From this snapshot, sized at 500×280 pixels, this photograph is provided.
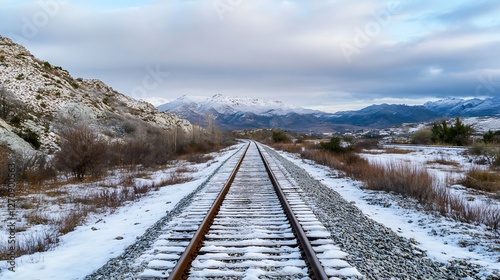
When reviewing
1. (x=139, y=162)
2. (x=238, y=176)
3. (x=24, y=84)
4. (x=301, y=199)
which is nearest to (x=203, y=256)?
(x=301, y=199)

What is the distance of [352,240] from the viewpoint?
5.92 metres

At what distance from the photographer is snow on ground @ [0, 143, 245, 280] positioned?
17.3 feet

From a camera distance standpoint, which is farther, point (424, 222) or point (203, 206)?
point (203, 206)

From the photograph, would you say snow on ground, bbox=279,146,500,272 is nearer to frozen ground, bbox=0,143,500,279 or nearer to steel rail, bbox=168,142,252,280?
frozen ground, bbox=0,143,500,279

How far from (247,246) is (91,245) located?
10.8 ft

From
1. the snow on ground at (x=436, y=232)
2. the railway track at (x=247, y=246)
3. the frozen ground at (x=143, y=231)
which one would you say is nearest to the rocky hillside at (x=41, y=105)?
the frozen ground at (x=143, y=231)

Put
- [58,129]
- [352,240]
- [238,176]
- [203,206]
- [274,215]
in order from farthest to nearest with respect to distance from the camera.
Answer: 1. [58,129]
2. [238,176]
3. [203,206]
4. [274,215]
5. [352,240]

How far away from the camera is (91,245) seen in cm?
675

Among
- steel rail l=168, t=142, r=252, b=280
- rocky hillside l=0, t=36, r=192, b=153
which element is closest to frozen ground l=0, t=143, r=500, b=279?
steel rail l=168, t=142, r=252, b=280

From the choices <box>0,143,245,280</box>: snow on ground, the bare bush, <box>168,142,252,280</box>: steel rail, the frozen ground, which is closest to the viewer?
<box>168,142,252,280</box>: steel rail

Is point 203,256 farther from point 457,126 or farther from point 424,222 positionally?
point 457,126

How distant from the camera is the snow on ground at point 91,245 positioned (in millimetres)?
5277

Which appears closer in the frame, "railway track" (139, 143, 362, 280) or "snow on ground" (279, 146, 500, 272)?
"railway track" (139, 143, 362, 280)

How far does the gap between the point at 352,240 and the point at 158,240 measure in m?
3.35
